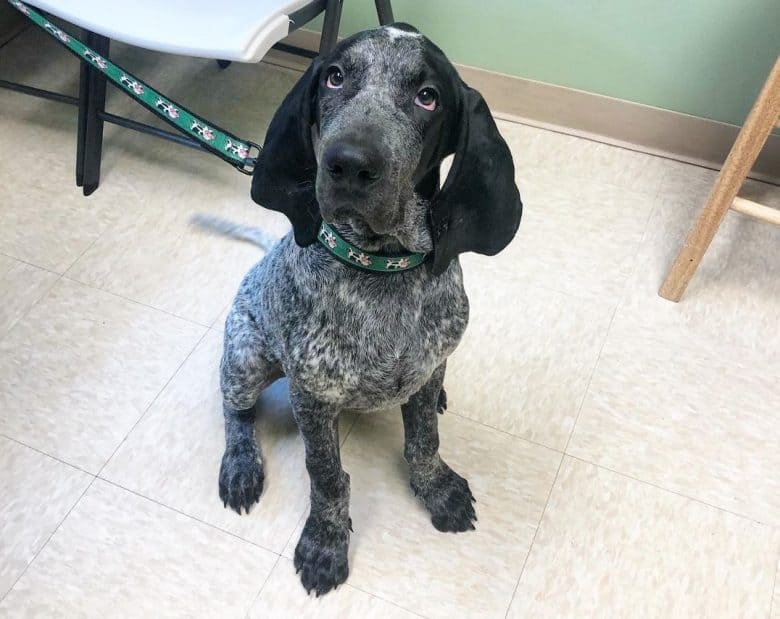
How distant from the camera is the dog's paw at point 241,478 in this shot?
1792 millimetres

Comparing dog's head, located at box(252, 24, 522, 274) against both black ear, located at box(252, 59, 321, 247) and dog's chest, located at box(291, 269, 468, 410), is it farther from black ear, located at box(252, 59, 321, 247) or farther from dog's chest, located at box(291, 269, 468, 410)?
dog's chest, located at box(291, 269, 468, 410)

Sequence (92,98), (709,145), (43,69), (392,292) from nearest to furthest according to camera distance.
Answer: (392,292)
(92,98)
(709,145)
(43,69)

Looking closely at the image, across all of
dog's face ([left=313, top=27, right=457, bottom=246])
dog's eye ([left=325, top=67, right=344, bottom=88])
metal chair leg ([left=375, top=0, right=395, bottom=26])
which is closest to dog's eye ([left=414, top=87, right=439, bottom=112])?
dog's face ([left=313, top=27, right=457, bottom=246])

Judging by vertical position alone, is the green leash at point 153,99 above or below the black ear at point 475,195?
below

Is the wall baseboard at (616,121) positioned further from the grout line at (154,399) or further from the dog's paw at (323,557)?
the dog's paw at (323,557)

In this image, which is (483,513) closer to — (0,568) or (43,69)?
(0,568)

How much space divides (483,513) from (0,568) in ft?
3.51

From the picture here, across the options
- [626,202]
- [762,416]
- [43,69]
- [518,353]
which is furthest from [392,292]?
[43,69]

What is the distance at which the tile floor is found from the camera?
1.71 metres

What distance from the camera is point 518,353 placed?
2.12m

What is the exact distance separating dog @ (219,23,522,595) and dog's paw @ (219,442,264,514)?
6.5 inches

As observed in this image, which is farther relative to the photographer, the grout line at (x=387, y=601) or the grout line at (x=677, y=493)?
the grout line at (x=677, y=493)

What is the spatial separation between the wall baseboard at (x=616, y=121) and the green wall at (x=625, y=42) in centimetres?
3

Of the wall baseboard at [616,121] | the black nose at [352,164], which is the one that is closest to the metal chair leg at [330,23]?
the wall baseboard at [616,121]
